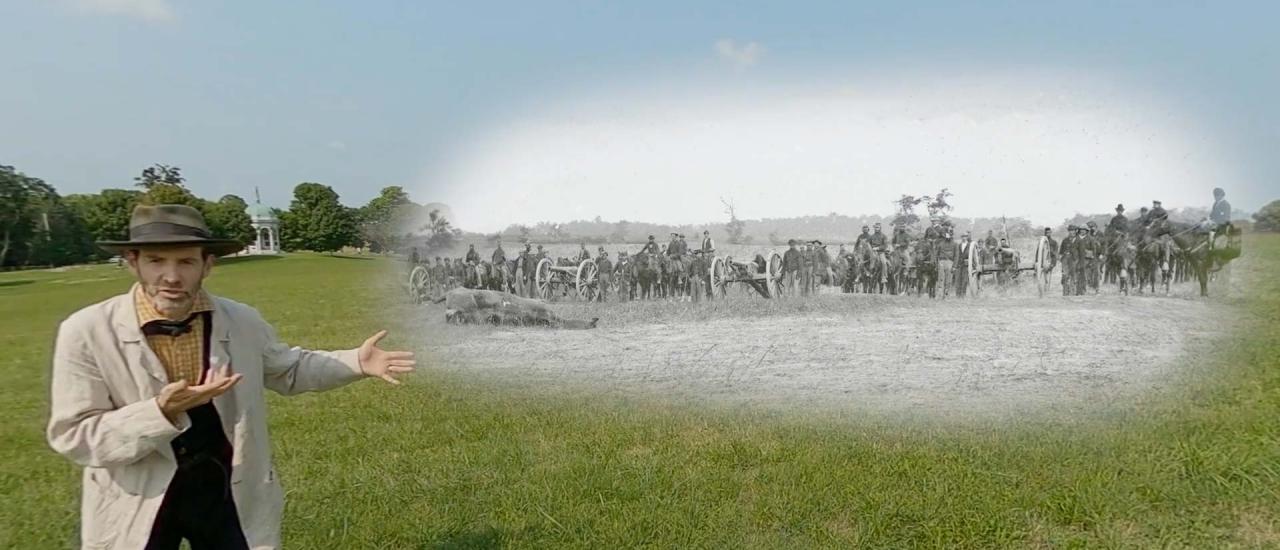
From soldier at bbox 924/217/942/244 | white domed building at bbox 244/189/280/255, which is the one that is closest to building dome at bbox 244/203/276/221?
white domed building at bbox 244/189/280/255

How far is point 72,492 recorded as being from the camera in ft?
17.8

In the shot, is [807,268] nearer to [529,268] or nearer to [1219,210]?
[529,268]

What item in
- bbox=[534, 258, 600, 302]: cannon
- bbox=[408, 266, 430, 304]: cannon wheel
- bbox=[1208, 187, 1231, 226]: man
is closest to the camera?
bbox=[1208, 187, 1231, 226]: man

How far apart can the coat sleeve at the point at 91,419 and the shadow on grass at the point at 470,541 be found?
2138 millimetres

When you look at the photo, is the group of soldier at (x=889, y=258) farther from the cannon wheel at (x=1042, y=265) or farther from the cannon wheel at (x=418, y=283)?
the cannon wheel at (x=418, y=283)

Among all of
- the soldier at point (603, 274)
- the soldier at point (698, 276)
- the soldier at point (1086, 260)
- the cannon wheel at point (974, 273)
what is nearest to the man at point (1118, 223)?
the soldier at point (1086, 260)

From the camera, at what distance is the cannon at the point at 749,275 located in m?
5.50

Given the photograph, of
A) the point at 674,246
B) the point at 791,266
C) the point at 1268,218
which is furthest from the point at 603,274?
the point at 1268,218

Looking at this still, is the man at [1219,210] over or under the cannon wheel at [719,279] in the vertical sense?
over

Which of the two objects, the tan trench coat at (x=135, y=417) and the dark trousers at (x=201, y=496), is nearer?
the tan trench coat at (x=135, y=417)

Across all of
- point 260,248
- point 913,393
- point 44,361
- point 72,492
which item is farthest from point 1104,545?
point 260,248

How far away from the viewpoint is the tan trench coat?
2162 millimetres

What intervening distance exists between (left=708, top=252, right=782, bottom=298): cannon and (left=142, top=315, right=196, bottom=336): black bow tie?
379 cm

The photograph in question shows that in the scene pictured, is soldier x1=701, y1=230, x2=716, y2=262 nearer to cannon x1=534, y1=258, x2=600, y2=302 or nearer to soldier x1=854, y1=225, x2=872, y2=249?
cannon x1=534, y1=258, x2=600, y2=302
